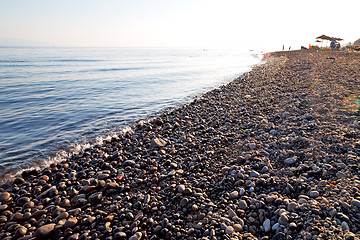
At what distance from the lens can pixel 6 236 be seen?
11.2 ft

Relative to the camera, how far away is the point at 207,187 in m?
4.23

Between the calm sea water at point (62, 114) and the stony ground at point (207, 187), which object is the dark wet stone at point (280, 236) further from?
the calm sea water at point (62, 114)

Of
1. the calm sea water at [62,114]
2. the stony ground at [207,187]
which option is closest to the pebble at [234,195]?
the stony ground at [207,187]

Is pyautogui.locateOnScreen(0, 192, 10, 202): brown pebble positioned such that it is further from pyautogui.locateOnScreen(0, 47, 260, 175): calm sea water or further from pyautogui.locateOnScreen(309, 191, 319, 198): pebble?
pyautogui.locateOnScreen(309, 191, 319, 198): pebble

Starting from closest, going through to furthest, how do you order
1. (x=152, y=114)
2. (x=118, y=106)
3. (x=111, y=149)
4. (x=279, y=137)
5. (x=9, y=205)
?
(x=9, y=205) → (x=279, y=137) → (x=111, y=149) → (x=152, y=114) → (x=118, y=106)

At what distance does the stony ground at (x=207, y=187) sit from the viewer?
10.1 ft

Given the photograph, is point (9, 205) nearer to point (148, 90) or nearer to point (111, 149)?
point (111, 149)

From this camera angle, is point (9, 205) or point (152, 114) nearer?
point (9, 205)

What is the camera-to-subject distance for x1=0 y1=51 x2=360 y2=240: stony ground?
3.08 meters

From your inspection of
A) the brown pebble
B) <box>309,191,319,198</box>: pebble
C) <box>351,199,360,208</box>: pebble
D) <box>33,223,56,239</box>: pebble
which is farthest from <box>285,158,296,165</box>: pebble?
the brown pebble

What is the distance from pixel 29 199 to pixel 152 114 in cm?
711

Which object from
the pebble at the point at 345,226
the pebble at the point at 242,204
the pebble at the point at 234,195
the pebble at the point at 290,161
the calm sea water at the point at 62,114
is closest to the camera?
the pebble at the point at 345,226

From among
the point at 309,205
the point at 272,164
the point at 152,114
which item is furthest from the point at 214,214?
the point at 152,114

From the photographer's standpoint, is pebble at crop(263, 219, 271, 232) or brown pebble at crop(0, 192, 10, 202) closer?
pebble at crop(263, 219, 271, 232)
